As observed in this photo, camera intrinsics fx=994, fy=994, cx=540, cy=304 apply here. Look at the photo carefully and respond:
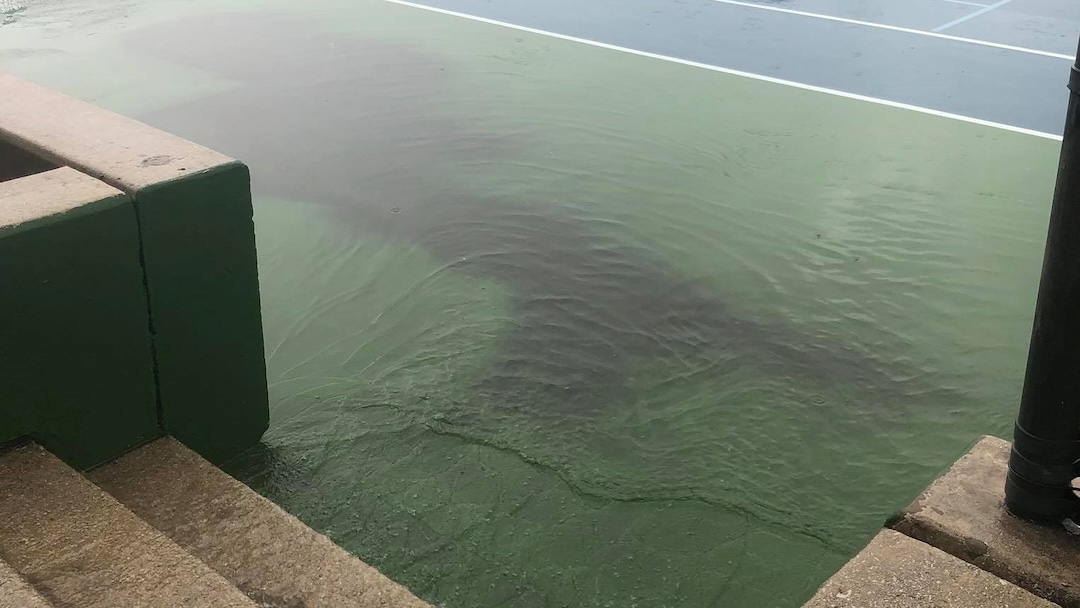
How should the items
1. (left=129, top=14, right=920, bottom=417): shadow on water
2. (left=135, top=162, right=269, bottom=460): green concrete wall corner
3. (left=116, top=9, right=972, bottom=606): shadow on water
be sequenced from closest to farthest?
(left=135, top=162, right=269, bottom=460): green concrete wall corner, (left=116, top=9, right=972, bottom=606): shadow on water, (left=129, top=14, right=920, bottom=417): shadow on water

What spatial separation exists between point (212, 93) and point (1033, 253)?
554 cm

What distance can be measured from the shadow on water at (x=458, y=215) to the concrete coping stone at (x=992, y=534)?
4.32ft

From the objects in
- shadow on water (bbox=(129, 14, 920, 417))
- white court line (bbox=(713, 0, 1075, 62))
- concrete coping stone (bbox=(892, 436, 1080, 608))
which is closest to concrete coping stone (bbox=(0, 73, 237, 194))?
shadow on water (bbox=(129, 14, 920, 417))

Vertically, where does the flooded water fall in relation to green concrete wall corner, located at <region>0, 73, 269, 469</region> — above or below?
below

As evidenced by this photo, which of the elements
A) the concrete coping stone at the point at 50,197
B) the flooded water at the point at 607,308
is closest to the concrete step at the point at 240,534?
the flooded water at the point at 607,308

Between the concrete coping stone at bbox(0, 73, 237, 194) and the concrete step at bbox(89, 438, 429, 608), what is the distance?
803 millimetres

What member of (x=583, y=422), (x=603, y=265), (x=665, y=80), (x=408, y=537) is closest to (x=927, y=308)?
(x=603, y=265)

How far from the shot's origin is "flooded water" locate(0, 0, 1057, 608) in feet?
10.0

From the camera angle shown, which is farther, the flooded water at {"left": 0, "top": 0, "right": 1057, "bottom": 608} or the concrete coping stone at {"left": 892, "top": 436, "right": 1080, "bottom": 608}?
the flooded water at {"left": 0, "top": 0, "right": 1057, "bottom": 608}

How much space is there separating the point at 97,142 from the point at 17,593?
158 centimetres

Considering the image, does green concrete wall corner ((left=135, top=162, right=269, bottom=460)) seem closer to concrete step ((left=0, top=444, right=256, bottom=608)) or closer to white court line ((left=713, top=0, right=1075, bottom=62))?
concrete step ((left=0, top=444, right=256, bottom=608))

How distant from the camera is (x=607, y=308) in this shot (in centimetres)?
440

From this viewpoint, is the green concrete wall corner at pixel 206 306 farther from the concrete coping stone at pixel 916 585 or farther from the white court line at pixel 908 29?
the white court line at pixel 908 29

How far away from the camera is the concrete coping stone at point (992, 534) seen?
2211mm
